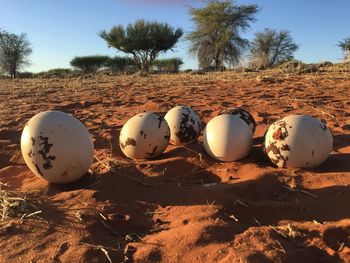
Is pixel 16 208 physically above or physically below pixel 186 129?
below

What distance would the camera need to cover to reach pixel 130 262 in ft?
12.4

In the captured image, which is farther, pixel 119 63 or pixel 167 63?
pixel 167 63

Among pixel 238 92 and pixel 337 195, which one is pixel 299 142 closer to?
pixel 337 195

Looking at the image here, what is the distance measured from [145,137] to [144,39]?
34738 millimetres

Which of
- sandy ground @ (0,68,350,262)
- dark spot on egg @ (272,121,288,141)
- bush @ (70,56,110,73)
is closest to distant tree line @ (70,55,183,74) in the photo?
bush @ (70,56,110,73)

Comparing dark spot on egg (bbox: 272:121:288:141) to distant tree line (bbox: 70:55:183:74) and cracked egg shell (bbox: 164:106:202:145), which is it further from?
distant tree line (bbox: 70:55:183:74)

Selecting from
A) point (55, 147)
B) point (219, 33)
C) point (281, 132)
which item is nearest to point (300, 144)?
point (281, 132)

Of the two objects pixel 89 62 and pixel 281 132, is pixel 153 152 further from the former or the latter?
pixel 89 62

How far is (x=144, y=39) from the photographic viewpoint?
40.2m

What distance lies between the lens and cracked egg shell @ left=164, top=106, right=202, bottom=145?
697 centimetres

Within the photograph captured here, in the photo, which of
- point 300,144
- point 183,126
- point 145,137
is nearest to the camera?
point 300,144

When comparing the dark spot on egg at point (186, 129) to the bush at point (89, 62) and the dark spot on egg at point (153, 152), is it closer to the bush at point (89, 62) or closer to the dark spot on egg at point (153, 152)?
the dark spot on egg at point (153, 152)

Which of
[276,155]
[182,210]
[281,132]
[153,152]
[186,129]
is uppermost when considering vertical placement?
[281,132]

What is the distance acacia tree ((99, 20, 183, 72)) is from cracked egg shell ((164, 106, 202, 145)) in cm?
3330
